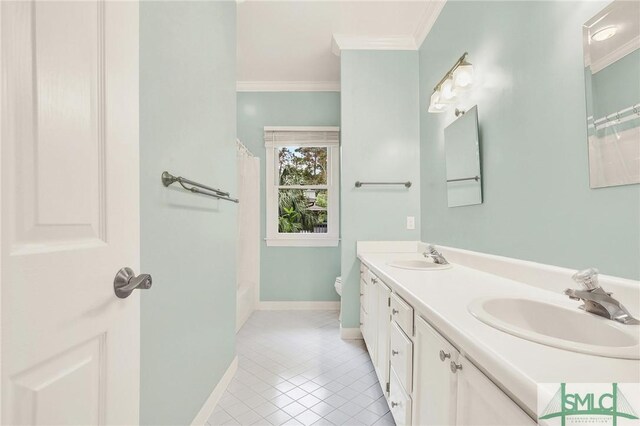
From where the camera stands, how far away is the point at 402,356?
131cm

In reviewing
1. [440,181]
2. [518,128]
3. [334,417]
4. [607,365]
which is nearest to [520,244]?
[518,128]

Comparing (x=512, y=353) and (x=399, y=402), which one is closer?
(x=512, y=353)

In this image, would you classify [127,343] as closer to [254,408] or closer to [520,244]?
[254,408]

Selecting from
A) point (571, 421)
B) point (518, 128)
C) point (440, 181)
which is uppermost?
point (518, 128)

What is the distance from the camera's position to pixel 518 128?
1.35 metres

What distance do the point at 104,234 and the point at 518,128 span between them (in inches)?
63.1

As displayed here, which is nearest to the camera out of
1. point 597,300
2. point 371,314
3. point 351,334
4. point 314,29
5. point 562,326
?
point 597,300

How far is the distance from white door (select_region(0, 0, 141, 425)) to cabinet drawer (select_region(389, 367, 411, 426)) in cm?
100

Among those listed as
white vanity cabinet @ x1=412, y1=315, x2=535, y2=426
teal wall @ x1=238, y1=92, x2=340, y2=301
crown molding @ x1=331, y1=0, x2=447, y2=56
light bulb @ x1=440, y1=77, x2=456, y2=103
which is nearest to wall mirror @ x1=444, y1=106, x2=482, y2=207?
light bulb @ x1=440, y1=77, x2=456, y2=103

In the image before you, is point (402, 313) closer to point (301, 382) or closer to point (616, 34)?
point (301, 382)

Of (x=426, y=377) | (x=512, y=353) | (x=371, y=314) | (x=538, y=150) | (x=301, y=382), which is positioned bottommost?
(x=301, y=382)

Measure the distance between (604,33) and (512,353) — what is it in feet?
3.40

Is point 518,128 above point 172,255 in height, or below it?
above

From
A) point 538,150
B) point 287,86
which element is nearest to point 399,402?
point 538,150
